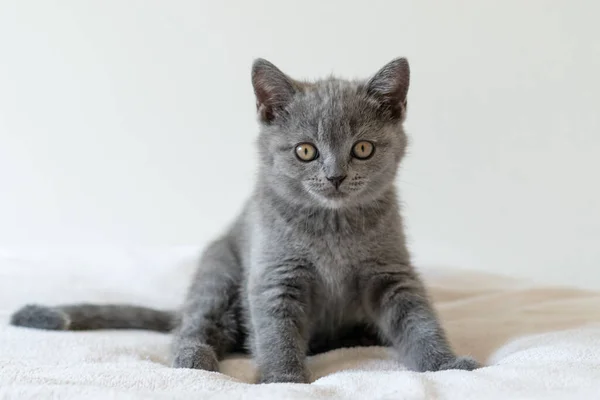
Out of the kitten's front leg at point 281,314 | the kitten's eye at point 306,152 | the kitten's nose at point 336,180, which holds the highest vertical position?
the kitten's eye at point 306,152

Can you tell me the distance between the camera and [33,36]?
2.25m

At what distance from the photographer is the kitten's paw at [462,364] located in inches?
46.6

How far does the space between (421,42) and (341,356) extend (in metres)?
1.26

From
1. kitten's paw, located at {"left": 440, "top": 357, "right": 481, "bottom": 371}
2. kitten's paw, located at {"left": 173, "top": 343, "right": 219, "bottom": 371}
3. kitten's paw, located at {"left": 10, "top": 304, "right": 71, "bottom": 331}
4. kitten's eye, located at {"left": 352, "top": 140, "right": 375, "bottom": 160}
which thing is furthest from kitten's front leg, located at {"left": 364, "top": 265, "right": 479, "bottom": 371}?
kitten's paw, located at {"left": 10, "top": 304, "right": 71, "bottom": 331}

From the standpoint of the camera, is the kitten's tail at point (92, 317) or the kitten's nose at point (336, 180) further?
the kitten's tail at point (92, 317)

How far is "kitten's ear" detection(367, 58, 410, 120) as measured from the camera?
54.1 inches

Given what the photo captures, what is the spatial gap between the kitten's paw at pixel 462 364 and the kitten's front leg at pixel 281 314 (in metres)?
0.28

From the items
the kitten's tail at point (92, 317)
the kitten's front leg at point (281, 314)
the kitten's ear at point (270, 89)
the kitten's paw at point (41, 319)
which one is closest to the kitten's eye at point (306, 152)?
the kitten's ear at point (270, 89)

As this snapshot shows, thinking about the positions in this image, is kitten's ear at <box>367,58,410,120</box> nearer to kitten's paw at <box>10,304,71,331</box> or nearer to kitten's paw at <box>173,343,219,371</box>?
kitten's paw at <box>173,343,219,371</box>

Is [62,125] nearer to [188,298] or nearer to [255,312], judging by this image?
[188,298]

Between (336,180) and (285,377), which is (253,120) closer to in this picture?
(336,180)

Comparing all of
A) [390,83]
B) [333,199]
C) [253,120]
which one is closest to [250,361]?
[333,199]

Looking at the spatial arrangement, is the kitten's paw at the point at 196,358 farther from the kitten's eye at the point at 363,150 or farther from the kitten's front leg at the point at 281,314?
the kitten's eye at the point at 363,150

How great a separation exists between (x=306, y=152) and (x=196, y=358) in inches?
19.5
